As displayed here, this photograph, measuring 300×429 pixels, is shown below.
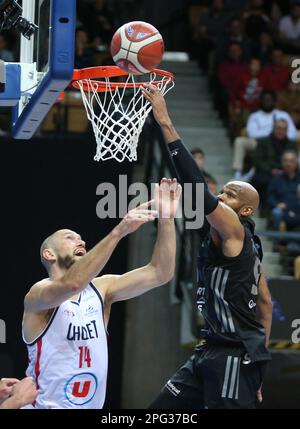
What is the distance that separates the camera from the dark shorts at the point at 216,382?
Result: 6.93 meters

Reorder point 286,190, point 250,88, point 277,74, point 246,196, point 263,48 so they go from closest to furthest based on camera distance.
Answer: point 246,196
point 286,190
point 250,88
point 277,74
point 263,48

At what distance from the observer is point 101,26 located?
14.9 metres

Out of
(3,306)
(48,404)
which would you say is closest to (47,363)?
(48,404)

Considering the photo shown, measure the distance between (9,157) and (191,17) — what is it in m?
6.10

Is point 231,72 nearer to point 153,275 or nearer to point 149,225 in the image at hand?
point 149,225

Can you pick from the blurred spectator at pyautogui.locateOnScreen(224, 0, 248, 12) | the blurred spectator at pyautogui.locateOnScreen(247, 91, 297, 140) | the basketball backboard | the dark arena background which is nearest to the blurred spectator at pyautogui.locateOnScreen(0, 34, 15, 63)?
the dark arena background

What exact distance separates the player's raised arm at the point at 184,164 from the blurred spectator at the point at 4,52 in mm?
6789

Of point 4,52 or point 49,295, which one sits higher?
point 4,52

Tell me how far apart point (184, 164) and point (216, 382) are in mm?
1507

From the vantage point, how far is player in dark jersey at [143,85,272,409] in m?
6.92

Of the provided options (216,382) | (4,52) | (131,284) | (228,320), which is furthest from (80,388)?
(4,52)

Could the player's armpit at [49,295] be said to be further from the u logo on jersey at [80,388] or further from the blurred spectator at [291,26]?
the blurred spectator at [291,26]

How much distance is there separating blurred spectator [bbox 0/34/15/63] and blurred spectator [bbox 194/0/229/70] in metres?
3.44

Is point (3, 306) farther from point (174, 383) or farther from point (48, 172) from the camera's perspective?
point (174, 383)
